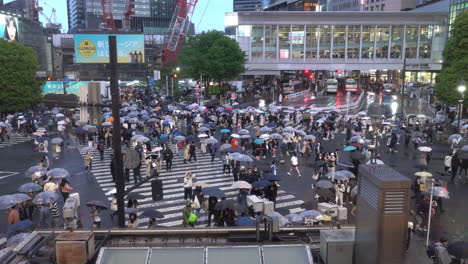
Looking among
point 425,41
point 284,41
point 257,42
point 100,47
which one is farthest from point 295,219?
point 425,41

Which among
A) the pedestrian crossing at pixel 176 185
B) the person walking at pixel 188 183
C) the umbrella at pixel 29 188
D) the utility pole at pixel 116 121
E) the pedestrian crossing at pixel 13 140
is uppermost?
the utility pole at pixel 116 121

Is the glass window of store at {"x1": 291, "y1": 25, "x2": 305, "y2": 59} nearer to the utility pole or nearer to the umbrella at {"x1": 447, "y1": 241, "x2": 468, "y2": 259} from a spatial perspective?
the umbrella at {"x1": 447, "y1": 241, "x2": 468, "y2": 259}

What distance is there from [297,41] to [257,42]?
7.23 m

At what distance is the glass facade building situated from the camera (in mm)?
73600

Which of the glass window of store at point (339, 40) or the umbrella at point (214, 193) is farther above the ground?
the glass window of store at point (339, 40)

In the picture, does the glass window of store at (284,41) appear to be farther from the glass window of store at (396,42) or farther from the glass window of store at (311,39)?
the glass window of store at (396,42)

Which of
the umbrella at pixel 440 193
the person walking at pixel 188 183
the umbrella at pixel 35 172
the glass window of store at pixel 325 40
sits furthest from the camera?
the glass window of store at pixel 325 40

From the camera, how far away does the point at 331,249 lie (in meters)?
6.55

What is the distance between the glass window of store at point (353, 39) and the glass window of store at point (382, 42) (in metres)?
3.32

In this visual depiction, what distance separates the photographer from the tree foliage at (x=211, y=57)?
5881 cm

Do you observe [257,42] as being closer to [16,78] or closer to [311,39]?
[311,39]

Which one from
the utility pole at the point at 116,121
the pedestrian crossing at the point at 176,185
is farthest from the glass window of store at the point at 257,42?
the utility pole at the point at 116,121

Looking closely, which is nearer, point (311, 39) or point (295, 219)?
point (295, 219)

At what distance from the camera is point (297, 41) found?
75375 mm
